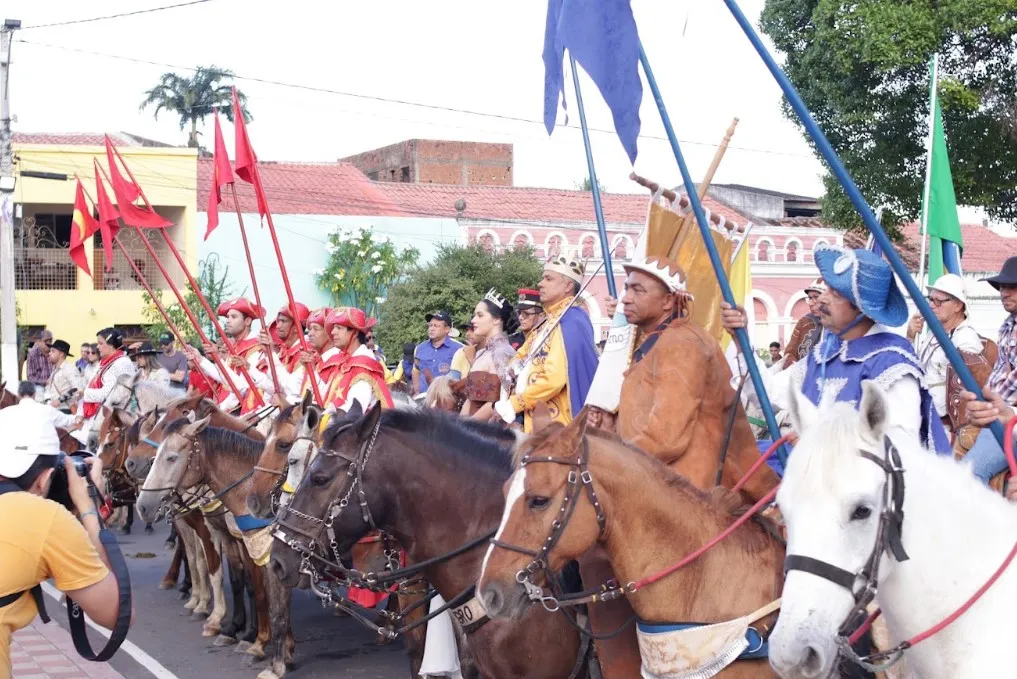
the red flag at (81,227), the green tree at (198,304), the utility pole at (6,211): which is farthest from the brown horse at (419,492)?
the green tree at (198,304)

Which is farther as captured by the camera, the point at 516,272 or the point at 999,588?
the point at 516,272

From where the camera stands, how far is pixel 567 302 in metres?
7.72

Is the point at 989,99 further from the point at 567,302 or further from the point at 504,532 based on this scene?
the point at 504,532

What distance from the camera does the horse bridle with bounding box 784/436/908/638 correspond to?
344cm

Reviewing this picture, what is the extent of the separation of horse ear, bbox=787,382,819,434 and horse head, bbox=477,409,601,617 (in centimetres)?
88

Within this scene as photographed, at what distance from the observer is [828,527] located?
347 centimetres

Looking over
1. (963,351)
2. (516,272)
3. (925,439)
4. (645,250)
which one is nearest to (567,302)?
(645,250)

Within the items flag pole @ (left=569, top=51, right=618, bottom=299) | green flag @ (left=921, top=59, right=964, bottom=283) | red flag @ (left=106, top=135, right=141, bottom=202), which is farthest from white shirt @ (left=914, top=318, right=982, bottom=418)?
red flag @ (left=106, top=135, right=141, bottom=202)

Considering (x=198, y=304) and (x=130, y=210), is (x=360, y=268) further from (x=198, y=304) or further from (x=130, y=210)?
(x=130, y=210)

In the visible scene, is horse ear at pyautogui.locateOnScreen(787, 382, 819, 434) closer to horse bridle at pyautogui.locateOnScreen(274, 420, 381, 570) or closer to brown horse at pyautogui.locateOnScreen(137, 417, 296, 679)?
horse bridle at pyautogui.locateOnScreen(274, 420, 381, 570)

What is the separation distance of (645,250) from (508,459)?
1.32 m

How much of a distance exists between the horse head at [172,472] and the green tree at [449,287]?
67.0 feet

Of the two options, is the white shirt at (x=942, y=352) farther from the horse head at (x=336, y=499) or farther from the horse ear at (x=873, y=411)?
the horse ear at (x=873, y=411)

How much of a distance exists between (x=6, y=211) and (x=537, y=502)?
70.2ft
